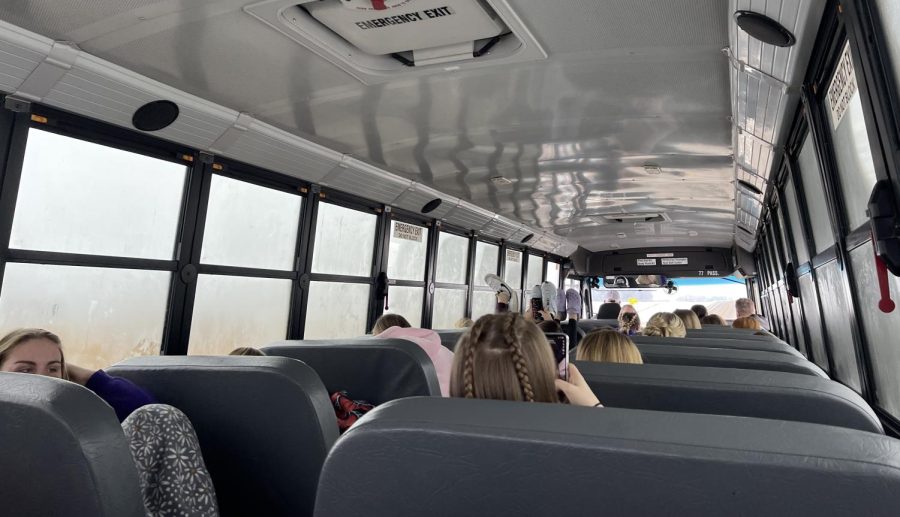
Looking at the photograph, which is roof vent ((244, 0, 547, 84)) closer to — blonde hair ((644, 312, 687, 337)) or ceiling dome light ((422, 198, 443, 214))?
blonde hair ((644, 312, 687, 337))

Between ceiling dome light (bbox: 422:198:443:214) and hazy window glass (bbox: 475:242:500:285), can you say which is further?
hazy window glass (bbox: 475:242:500:285)

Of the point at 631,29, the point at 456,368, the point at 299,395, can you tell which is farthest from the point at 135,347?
the point at 631,29

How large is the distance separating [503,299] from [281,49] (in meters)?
6.73

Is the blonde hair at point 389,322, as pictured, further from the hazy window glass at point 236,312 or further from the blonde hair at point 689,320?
the blonde hair at point 689,320

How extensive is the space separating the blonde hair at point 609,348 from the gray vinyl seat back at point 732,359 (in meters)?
0.12

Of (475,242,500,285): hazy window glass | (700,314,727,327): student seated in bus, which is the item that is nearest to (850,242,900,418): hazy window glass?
(700,314,727,327): student seated in bus

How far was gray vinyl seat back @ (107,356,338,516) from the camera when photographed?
1.66 meters

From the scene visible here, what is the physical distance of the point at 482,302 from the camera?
914cm

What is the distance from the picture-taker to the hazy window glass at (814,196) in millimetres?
3307

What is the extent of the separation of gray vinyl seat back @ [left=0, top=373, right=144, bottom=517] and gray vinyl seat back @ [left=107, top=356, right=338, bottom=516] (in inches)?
22.8

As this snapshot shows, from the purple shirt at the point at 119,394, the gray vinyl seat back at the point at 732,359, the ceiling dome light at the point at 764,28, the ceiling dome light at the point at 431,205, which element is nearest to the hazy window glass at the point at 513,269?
the ceiling dome light at the point at 431,205

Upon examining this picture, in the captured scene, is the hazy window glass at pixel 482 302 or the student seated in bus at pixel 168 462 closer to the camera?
the student seated in bus at pixel 168 462

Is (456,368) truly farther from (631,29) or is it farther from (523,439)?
(631,29)

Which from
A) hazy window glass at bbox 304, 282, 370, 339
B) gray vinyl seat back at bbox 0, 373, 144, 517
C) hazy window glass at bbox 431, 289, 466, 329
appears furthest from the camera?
hazy window glass at bbox 431, 289, 466, 329
